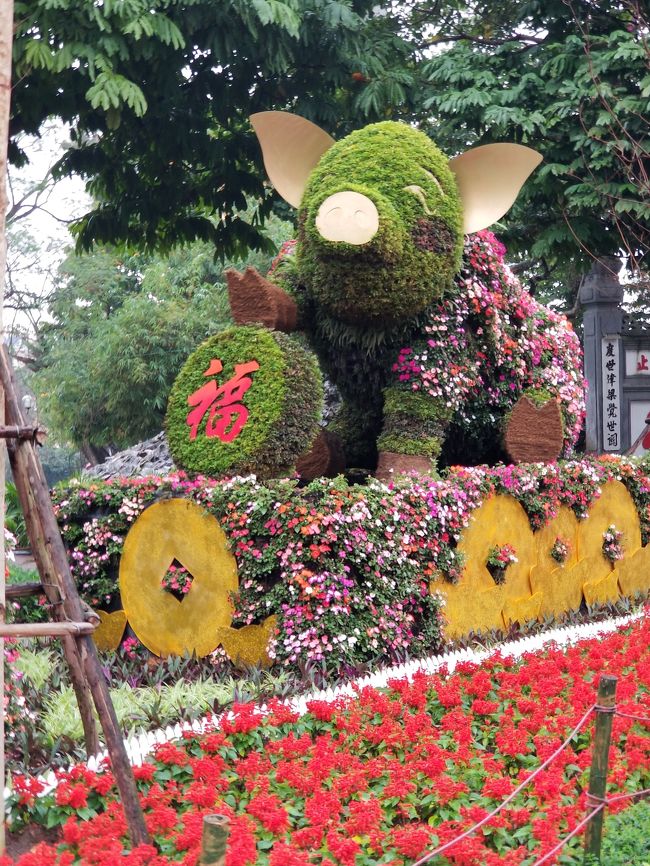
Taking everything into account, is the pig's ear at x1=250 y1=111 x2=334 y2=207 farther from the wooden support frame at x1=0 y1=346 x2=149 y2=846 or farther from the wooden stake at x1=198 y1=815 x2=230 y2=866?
the wooden stake at x1=198 y1=815 x2=230 y2=866

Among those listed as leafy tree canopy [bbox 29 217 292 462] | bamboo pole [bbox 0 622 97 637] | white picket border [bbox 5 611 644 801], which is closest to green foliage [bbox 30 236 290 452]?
leafy tree canopy [bbox 29 217 292 462]

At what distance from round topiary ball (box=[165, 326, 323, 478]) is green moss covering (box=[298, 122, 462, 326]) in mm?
607

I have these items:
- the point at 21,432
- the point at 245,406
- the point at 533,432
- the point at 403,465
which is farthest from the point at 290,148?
the point at 21,432

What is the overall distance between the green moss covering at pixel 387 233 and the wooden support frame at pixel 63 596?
362 centimetres

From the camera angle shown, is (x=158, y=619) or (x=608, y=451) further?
(x=608, y=451)

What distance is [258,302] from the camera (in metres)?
7.23

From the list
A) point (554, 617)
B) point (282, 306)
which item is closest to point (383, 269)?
point (282, 306)

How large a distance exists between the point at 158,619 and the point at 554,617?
3.57 m

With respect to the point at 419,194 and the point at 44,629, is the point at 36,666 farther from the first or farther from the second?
the point at 419,194

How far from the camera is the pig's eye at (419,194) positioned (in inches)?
286

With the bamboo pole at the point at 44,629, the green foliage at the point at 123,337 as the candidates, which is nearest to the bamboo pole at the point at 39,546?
the bamboo pole at the point at 44,629

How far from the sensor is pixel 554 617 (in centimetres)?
850

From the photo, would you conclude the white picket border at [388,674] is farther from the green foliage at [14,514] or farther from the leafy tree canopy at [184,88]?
the leafy tree canopy at [184,88]

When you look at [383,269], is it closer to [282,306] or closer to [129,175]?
[282,306]
